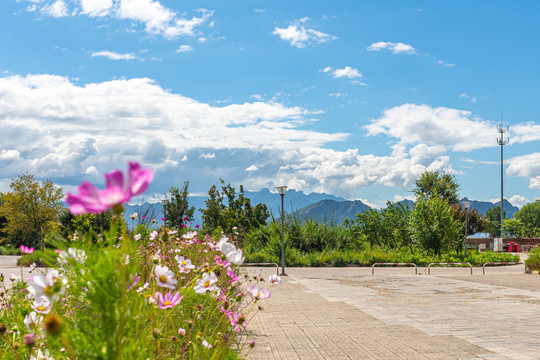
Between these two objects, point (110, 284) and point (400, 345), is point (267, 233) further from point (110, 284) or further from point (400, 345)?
point (110, 284)

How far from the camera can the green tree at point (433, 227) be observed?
30.0m

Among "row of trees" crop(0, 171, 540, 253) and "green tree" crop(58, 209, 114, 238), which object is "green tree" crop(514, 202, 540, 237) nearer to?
"row of trees" crop(0, 171, 540, 253)

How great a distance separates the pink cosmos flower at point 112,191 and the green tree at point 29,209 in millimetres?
42628

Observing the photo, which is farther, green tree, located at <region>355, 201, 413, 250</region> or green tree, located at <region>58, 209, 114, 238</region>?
green tree, located at <region>355, 201, 413, 250</region>

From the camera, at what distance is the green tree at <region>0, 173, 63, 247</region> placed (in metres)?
40.9

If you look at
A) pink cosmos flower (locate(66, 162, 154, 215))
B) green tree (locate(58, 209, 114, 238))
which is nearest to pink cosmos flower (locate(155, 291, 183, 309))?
pink cosmos flower (locate(66, 162, 154, 215))

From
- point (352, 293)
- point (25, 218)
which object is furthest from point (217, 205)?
point (352, 293)

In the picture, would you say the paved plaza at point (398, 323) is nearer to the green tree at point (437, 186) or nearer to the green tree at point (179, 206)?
the green tree at point (179, 206)

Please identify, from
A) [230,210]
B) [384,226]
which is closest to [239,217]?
[230,210]

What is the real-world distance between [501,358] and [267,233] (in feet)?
77.6

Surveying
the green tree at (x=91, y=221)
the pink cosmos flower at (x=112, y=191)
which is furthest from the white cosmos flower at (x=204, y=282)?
the green tree at (x=91, y=221)

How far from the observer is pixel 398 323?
8625mm

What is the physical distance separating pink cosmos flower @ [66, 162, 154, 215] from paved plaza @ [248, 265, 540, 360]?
5.23 meters

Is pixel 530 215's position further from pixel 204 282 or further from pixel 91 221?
pixel 204 282
